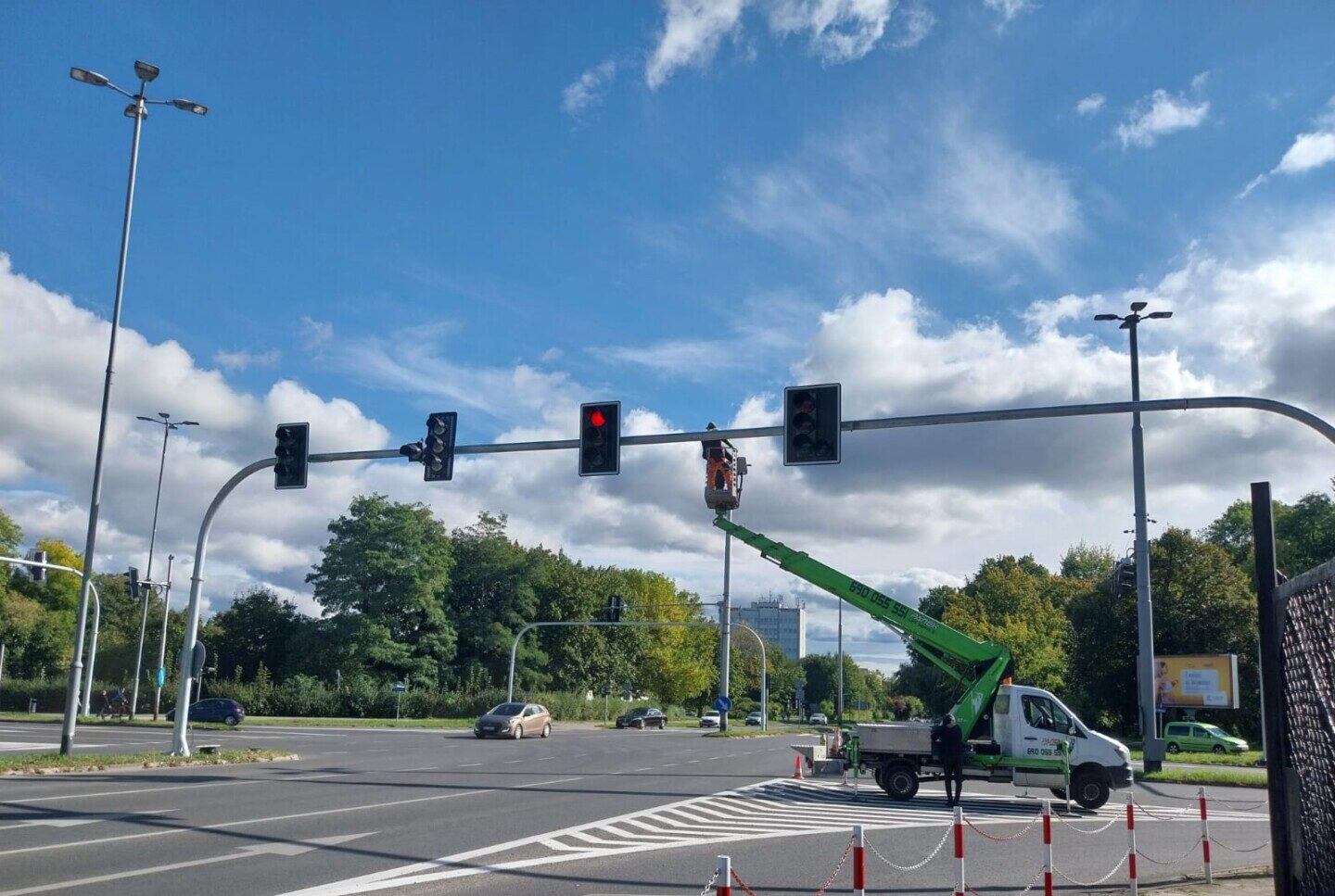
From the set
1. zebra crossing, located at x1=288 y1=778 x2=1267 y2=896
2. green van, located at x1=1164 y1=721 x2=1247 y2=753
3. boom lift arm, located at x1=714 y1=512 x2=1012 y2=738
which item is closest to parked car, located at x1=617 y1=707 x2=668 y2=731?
green van, located at x1=1164 y1=721 x2=1247 y2=753

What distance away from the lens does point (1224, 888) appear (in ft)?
35.6

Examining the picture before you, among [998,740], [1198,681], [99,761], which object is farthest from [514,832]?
[1198,681]

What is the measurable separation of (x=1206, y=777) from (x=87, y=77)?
→ 31.1 m

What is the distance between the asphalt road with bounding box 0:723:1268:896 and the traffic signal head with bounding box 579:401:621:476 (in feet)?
18.5

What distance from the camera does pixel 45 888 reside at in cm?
929

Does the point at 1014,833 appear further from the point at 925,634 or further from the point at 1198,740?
the point at 1198,740

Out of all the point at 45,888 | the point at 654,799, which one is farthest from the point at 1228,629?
the point at 45,888

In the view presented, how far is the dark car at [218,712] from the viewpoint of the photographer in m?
48.2

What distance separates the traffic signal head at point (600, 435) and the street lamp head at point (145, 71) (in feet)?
45.3

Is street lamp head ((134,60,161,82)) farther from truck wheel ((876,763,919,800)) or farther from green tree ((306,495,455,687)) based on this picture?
green tree ((306,495,455,687))

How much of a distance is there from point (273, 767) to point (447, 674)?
54509 mm

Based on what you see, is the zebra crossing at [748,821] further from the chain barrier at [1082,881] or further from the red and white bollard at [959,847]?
the red and white bollard at [959,847]

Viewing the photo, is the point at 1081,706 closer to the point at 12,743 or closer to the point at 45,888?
the point at 12,743

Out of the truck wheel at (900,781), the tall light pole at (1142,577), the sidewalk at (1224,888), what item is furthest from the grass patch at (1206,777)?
the sidewalk at (1224,888)
